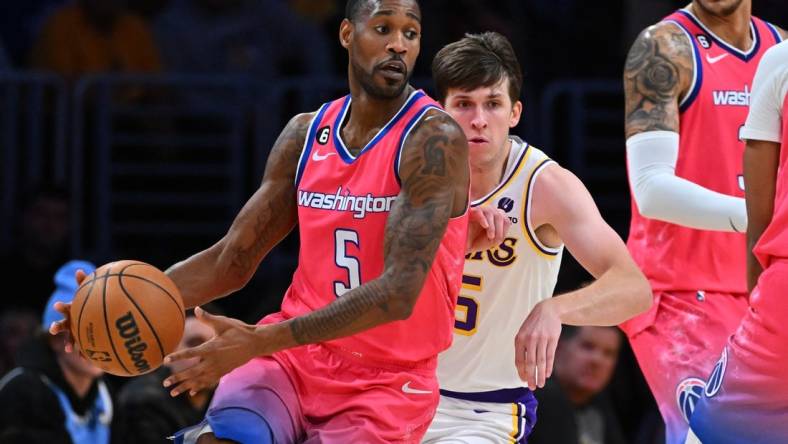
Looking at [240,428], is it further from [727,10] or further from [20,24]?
[20,24]

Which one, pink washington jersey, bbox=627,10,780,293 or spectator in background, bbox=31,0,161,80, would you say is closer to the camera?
pink washington jersey, bbox=627,10,780,293

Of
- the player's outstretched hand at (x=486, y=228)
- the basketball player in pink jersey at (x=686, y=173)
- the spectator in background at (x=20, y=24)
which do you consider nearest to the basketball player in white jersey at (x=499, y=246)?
the player's outstretched hand at (x=486, y=228)

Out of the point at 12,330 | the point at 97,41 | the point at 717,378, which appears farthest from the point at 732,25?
the point at 97,41

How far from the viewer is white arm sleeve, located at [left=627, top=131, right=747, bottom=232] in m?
4.94

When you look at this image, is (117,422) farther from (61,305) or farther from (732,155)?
(732,155)

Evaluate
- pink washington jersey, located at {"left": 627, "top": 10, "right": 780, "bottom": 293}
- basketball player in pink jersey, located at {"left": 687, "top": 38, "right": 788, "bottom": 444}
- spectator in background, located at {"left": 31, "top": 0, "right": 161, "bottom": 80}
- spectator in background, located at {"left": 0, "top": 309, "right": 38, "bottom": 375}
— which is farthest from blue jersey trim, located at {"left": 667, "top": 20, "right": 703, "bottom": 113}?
spectator in background, located at {"left": 31, "top": 0, "right": 161, "bottom": 80}

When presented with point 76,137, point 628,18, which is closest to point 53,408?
point 76,137

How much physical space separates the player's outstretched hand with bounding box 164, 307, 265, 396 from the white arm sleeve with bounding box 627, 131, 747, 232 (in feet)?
5.64

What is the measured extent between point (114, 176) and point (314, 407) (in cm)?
541

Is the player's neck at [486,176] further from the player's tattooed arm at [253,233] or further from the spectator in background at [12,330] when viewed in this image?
the spectator in background at [12,330]

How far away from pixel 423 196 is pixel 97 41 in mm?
6014

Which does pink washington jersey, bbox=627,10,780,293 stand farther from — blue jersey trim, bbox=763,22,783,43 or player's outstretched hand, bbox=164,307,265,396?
player's outstretched hand, bbox=164,307,265,396

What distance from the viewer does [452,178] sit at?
14.4 ft

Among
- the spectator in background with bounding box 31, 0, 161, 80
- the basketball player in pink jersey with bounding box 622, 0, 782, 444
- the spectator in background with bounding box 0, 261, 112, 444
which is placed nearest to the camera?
the basketball player in pink jersey with bounding box 622, 0, 782, 444
